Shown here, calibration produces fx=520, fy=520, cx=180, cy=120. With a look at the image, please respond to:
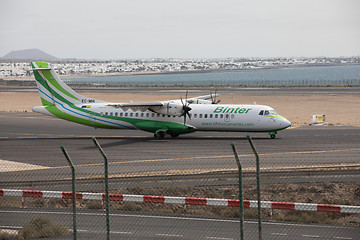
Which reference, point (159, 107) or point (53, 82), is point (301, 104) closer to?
point (159, 107)

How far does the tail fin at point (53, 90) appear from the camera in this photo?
44219mm

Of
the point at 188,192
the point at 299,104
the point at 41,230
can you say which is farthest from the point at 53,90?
the point at 299,104

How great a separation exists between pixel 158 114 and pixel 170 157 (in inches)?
411

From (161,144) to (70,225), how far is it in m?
21.5

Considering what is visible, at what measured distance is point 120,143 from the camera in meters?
40.0

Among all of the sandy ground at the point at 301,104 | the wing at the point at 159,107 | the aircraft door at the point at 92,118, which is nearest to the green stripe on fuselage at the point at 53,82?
the aircraft door at the point at 92,118

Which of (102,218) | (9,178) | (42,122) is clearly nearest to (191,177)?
(102,218)

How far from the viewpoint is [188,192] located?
74.4ft

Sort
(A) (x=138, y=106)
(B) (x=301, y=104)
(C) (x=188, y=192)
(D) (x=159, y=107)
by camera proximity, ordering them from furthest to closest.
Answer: (B) (x=301, y=104) → (D) (x=159, y=107) → (A) (x=138, y=106) → (C) (x=188, y=192)

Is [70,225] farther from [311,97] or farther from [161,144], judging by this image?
[311,97]

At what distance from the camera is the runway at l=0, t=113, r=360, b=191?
2444 centimetres

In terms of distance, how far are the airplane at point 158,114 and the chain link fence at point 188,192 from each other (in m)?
2.82

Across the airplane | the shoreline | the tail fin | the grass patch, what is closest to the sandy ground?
the shoreline

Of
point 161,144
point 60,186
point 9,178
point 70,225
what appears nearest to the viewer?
point 70,225
